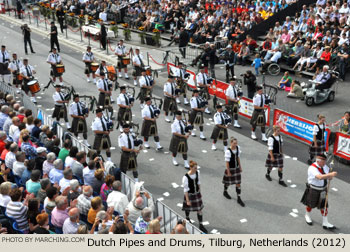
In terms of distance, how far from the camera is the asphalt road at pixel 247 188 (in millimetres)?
10703

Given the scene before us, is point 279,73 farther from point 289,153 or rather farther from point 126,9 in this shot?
point 126,9

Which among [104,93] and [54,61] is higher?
[54,61]

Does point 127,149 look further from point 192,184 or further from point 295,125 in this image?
point 295,125

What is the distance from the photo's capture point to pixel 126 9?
34688 millimetres

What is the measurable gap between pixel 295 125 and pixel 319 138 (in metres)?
2.04

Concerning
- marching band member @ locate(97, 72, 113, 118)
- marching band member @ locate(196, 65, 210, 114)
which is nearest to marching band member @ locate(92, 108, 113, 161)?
marching band member @ locate(97, 72, 113, 118)

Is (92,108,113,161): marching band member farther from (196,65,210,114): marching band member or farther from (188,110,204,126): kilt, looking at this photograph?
(196,65,210,114): marching band member

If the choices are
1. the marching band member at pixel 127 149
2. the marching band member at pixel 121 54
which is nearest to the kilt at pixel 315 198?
the marching band member at pixel 127 149

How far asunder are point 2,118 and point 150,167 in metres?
4.75

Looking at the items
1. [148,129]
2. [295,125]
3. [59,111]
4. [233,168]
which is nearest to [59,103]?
[59,111]

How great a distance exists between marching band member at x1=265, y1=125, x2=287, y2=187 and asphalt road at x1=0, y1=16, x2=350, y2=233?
51cm

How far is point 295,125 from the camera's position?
49.1 feet

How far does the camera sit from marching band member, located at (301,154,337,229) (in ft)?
32.2

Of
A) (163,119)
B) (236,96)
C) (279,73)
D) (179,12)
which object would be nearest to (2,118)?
(163,119)
